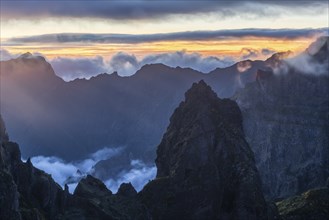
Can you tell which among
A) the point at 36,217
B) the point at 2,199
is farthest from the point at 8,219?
the point at 36,217

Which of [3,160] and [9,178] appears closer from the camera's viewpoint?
[9,178]

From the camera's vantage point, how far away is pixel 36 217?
19688 centimetres

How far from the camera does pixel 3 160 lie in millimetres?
198250

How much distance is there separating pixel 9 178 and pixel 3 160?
16803 millimetres

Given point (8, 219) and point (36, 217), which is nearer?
point (8, 219)

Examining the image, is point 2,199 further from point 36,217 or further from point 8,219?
point 36,217

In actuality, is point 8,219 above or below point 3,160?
below

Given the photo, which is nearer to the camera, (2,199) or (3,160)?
(2,199)

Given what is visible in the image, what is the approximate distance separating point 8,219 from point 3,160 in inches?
1055

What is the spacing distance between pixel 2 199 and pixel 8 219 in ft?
19.2

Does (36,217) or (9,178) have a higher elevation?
(9,178)

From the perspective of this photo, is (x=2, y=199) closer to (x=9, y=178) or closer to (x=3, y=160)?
(x=9, y=178)

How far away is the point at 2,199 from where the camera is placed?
577 feet
